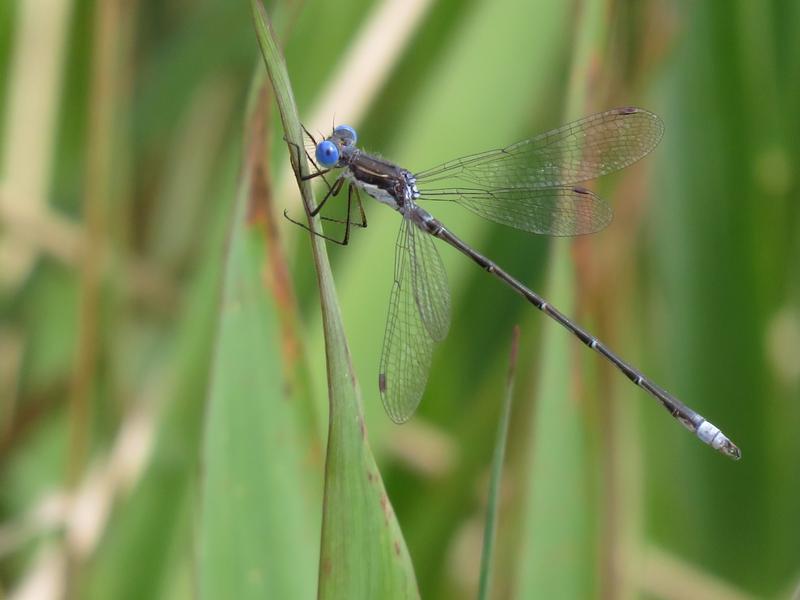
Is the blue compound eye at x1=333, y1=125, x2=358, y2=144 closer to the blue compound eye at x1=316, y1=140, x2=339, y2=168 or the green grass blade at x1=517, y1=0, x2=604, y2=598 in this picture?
the blue compound eye at x1=316, y1=140, x2=339, y2=168

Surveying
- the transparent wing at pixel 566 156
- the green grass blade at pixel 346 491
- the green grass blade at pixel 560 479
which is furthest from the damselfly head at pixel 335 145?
the green grass blade at pixel 346 491

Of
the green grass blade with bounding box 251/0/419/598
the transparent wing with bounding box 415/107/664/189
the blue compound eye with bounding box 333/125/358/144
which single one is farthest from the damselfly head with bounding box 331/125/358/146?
the green grass blade with bounding box 251/0/419/598

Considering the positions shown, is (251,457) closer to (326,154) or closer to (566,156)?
(326,154)

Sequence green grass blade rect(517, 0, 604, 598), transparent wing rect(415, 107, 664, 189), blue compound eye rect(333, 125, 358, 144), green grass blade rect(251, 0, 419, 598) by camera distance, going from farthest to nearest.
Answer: transparent wing rect(415, 107, 664, 189) → blue compound eye rect(333, 125, 358, 144) → green grass blade rect(517, 0, 604, 598) → green grass blade rect(251, 0, 419, 598)

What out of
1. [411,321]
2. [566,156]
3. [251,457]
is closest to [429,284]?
[411,321]

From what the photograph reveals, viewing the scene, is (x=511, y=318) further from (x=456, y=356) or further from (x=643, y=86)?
(x=643, y=86)

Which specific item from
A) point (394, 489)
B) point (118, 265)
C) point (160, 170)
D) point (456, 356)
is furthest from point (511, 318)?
point (160, 170)

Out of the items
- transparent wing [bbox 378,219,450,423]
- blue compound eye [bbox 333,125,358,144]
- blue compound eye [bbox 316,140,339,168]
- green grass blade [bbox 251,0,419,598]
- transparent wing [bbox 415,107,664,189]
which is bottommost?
green grass blade [bbox 251,0,419,598]

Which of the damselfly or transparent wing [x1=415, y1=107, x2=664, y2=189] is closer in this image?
the damselfly
